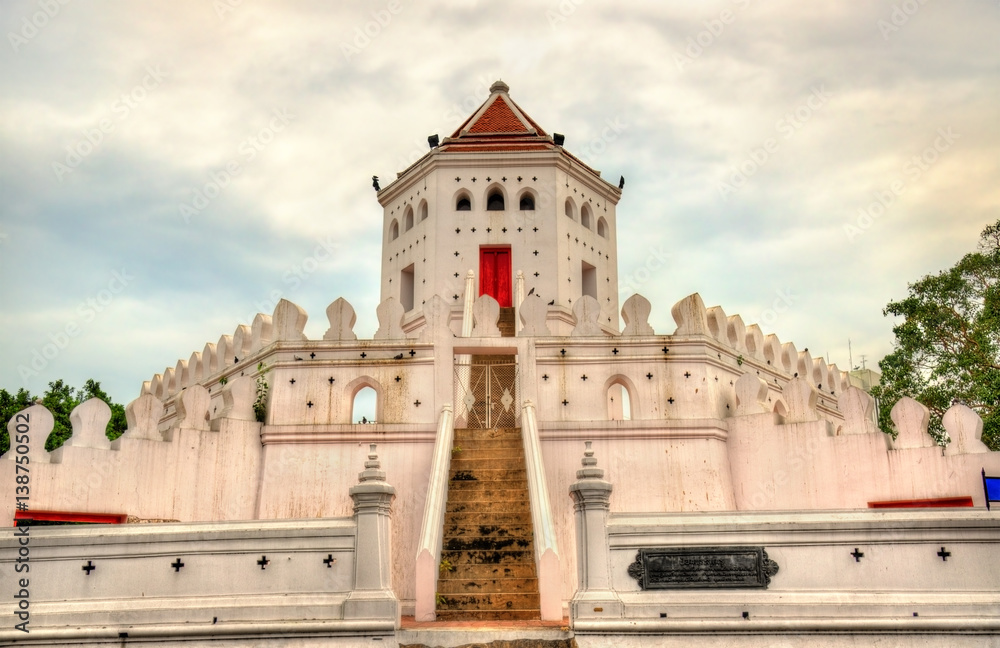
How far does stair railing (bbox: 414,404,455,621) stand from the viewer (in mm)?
12070

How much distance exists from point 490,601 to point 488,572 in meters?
0.62

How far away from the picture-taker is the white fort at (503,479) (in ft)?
35.5

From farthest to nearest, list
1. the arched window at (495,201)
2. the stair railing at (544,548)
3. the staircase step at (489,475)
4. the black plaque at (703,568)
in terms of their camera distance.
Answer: the arched window at (495,201), the staircase step at (489,475), the stair railing at (544,548), the black plaque at (703,568)

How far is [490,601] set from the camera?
40.4 ft

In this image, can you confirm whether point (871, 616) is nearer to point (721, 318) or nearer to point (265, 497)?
point (721, 318)

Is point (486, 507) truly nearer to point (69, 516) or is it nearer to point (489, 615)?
point (489, 615)

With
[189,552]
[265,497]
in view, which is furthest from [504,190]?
[189,552]

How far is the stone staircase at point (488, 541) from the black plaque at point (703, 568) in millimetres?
1848

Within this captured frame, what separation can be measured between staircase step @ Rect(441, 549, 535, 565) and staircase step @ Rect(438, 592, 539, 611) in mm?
730

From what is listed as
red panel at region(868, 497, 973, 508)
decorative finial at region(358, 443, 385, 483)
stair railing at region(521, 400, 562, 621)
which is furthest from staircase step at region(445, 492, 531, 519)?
red panel at region(868, 497, 973, 508)

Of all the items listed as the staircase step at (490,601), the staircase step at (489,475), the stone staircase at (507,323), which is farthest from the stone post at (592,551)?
the stone staircase at (507,323)

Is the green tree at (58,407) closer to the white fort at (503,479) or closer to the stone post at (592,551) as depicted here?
the white fort at (503,479)

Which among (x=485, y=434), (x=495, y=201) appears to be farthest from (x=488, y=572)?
(x=495, y=201)

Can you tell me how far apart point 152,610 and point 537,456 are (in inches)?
239
